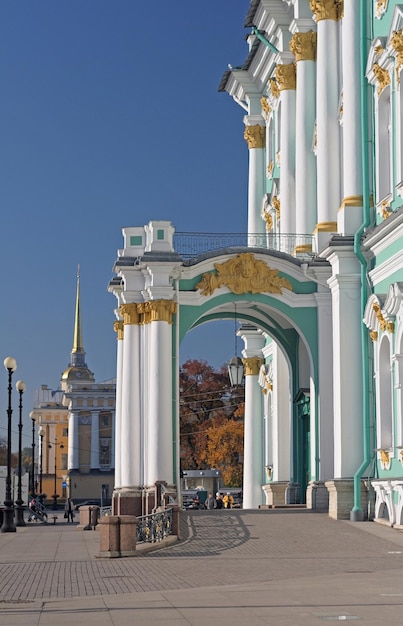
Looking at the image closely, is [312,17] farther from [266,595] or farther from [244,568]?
[266,595]

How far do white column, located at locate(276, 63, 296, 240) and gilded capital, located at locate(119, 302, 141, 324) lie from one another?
24.2 ft

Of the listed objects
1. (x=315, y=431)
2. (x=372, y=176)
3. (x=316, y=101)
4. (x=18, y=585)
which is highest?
(x=316, y=101)

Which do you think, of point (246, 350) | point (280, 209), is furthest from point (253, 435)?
point (280, 209)

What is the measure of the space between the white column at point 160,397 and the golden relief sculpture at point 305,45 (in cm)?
915

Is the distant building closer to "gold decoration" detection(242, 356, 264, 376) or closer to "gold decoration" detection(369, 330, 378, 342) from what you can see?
"gold decoration" detection(242, 356, 264, 376)

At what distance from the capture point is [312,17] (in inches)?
1451

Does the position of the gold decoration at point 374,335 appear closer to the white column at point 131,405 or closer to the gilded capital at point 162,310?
the gilded capital at point 162,310

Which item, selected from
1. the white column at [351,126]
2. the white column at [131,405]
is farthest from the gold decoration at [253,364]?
the white column at [351,126]

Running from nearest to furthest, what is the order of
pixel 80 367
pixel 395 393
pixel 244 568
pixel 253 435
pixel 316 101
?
1. pixel 244 568
2. pixel 395 393
3. pixel 316 101
4. pixel 253 435
5. pixel 80 367

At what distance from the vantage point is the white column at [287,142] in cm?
3947

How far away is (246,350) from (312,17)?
1222 centimetres

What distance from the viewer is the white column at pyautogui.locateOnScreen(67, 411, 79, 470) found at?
133 meters

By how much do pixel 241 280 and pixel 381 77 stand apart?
6.50 meters

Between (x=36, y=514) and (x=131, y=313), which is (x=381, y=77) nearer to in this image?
(x=131, y=313)
